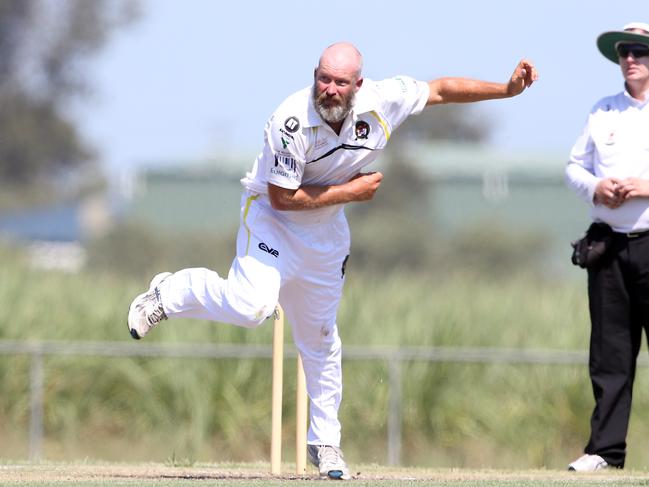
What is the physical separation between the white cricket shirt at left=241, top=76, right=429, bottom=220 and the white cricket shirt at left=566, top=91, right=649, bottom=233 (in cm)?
158

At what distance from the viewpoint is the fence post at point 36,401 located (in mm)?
14438

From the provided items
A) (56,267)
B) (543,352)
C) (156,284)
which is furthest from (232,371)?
(156,284)

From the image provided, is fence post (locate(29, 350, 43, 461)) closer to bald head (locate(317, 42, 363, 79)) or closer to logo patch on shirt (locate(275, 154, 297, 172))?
logo patch on shirt (locate(275, 154, 297, 172))

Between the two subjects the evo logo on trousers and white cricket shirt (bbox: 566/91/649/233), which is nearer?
the evo logo on trousers

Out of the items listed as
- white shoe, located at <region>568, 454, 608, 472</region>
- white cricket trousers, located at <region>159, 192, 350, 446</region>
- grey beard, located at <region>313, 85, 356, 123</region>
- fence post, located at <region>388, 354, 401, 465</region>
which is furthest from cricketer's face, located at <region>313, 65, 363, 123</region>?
fence post, located at <region>388, 354, 401, 465</region>

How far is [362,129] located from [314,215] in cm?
52

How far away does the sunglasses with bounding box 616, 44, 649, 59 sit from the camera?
345 inches

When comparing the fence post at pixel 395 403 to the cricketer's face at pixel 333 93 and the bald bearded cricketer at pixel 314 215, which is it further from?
the cricketer's face at pixel 333 93

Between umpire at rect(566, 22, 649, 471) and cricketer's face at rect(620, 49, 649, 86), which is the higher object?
cricketer's face at rect(620, 49, 649, 86)

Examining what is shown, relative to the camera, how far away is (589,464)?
29.0 feet

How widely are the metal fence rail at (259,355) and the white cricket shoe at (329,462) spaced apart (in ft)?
21.3

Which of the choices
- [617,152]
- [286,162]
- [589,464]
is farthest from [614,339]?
[286,162]

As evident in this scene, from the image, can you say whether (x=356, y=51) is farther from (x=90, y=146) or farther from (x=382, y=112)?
(x=90, y=146)

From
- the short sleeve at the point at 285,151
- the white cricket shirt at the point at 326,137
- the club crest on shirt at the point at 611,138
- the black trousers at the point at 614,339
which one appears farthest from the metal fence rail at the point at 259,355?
the short sleeve at the point at 285,151
